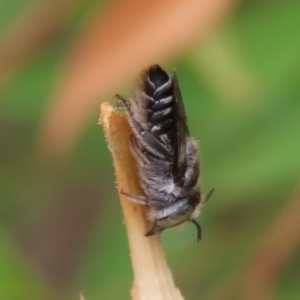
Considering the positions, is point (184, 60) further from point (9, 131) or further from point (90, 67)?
point (9, 131)

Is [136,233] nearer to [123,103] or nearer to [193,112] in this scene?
[123,103]

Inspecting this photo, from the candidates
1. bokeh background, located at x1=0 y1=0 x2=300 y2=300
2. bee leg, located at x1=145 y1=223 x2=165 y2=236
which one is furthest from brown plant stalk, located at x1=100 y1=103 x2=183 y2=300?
bokeh background, located at x1=0 y1=0 x2=300 y2=300

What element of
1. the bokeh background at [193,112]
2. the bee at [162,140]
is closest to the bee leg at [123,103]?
the bee at [162,140]

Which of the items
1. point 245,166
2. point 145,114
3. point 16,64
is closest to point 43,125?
point 16,64

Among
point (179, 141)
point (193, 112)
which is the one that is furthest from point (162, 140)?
point (193, 112)

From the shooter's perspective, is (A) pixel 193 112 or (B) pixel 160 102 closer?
(B) pixel 160 102

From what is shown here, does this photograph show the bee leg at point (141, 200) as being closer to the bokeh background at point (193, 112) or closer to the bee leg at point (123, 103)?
the bee leg at point (123, 103)
